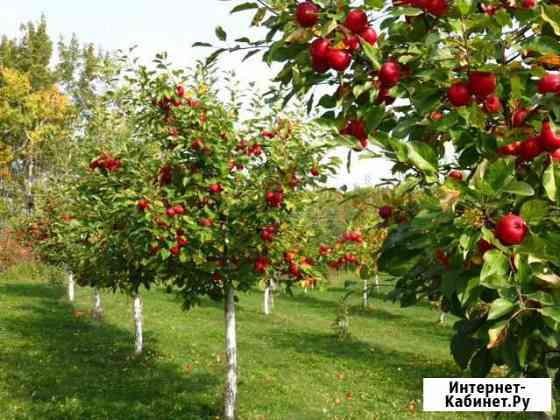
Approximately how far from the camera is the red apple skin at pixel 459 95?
210cm

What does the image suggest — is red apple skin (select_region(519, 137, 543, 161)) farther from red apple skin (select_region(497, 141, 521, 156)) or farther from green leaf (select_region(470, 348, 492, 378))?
green leaf (select_region(470, 348, 492, 378))

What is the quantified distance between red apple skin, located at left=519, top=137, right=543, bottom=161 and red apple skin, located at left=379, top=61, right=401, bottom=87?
0.53 m

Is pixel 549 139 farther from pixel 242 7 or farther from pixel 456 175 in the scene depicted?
pixel 242 7

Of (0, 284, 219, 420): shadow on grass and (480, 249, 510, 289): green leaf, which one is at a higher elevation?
(480, 249, 510, 289): green leaf

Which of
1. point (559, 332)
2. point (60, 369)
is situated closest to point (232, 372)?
point (60, 369)

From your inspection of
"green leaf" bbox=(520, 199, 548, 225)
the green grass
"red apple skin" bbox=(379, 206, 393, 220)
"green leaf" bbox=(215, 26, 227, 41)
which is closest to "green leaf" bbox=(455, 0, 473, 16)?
"green leaf" bbox=(520, 199, 548, 225)

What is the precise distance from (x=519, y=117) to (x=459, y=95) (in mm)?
326

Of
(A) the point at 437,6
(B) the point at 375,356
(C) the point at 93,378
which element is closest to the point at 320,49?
(A) the point at 437,6

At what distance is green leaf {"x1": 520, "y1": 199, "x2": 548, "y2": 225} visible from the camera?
1.95 meters

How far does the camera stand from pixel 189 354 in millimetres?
14719

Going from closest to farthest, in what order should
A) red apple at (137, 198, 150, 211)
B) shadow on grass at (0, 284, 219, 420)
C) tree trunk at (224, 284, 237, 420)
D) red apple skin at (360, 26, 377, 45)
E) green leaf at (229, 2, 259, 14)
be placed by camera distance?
1. red apple skin at (360, 26, 377, 45)
2. green leaf at (229, 2, 259, 14)
3. red apple at (137, 198, 150, 211)
4. tree trunk at (224, 284, 237, 420)
5. shadow on grass at (0, 284, 219, 420)

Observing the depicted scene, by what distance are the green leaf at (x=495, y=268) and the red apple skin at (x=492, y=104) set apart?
1.99 ft

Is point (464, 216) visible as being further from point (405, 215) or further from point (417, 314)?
point (417, 314)

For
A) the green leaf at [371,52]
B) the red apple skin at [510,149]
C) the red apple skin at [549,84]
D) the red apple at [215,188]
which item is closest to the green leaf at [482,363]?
the red apple skin at [510,149]
